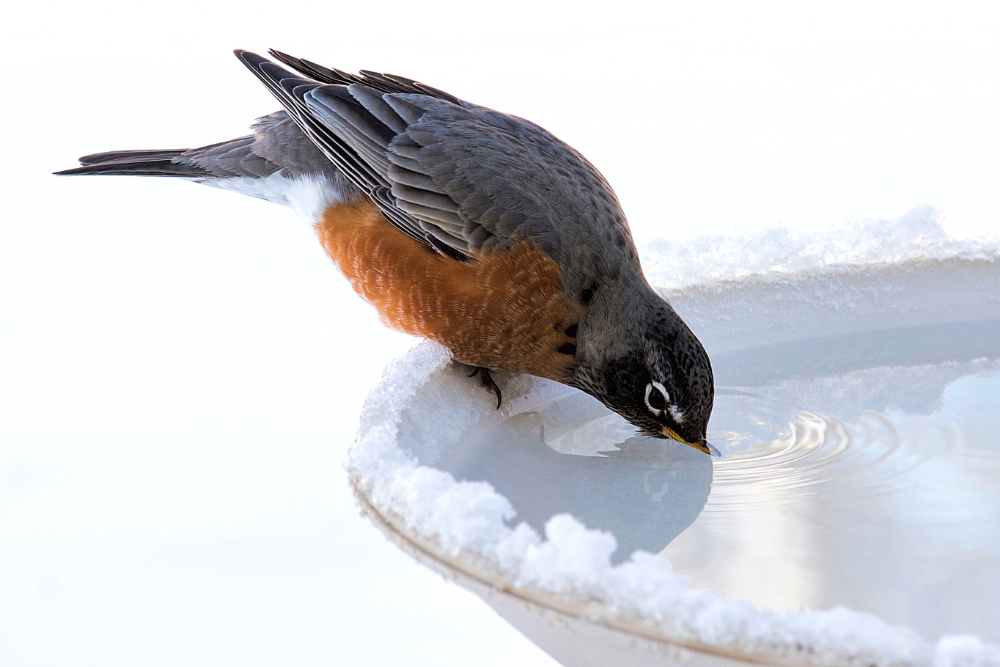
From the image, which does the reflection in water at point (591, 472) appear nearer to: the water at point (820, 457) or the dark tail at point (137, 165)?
the water at point (820, 457)

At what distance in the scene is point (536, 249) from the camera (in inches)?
80.4

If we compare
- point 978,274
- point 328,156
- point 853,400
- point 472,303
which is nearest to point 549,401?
point 472,303

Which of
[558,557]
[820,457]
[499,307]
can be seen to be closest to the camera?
[558,557]

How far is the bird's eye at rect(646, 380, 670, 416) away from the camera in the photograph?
185 cm

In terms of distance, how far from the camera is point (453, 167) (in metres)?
2.16

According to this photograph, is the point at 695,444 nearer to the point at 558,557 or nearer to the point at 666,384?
the point at 666,384

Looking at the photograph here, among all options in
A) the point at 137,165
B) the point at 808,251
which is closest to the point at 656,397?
the point at 808,251

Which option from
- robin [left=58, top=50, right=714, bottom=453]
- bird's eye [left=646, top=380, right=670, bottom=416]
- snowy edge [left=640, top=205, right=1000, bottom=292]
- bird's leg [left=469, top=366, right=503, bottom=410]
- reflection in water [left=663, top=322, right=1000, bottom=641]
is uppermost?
robin [left=58, top=50, right=714, bottom=453]

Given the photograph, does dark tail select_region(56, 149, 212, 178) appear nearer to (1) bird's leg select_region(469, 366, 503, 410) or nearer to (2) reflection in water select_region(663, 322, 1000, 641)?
(1) bird's leg select_region(469, 366, 503, 410)

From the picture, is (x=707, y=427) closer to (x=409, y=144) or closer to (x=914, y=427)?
(x=914, y=427)

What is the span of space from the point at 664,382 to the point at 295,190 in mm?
1188

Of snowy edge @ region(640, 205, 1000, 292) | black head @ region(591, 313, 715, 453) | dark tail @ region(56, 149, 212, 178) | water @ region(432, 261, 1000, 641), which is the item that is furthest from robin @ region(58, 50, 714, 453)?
dark tail @ region(56, 149, 212, 178)

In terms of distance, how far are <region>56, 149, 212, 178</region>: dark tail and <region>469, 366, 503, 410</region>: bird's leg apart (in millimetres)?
1184

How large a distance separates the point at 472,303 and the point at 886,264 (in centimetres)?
118
